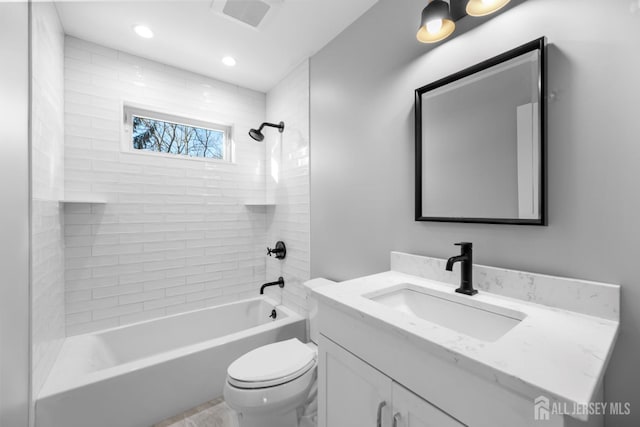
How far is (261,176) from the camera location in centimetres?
290

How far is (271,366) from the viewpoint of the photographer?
4.79 feet

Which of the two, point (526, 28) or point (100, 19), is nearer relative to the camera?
point (526, 28)

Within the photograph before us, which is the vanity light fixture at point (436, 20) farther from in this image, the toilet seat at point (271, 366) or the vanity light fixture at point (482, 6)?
the toilet seat at point (271, 366)

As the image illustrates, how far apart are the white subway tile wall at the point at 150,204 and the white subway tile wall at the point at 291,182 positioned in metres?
0.18

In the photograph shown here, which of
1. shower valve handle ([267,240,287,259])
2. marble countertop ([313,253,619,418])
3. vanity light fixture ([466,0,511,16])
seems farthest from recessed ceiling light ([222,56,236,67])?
marble countertop ([313,253,619,418])

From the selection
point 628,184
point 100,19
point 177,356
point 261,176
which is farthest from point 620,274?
point 100,19

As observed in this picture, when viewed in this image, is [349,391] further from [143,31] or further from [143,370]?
[143,31]

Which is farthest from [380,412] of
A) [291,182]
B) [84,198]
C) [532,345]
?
[84,198]

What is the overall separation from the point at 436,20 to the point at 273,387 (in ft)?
6.01

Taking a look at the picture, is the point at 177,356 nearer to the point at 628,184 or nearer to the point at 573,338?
the point at 573,338

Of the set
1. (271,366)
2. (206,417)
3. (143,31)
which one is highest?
(143,31)

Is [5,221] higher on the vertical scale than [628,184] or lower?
lower

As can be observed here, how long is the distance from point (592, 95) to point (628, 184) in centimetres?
32

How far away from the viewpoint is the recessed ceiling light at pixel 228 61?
2260mm
